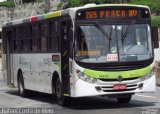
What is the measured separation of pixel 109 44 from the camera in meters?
16.4

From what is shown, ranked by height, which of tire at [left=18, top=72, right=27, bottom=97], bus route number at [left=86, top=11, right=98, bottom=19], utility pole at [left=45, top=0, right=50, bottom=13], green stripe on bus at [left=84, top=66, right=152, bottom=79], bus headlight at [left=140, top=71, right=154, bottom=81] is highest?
bus route number at [left=86, top=11, right=98, bottom=19]

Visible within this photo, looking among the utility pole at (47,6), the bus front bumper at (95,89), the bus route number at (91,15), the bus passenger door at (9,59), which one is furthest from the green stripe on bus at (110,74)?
the utility pole at (47,6)

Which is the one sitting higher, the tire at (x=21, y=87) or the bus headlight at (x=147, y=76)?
the bus headlight at (x=147, y=76)

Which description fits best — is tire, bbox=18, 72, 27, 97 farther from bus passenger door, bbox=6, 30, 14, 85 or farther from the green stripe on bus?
the green stripe on bus

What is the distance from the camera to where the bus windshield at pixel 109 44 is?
16.3 metres

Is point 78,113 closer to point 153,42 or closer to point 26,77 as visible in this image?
point 153,42

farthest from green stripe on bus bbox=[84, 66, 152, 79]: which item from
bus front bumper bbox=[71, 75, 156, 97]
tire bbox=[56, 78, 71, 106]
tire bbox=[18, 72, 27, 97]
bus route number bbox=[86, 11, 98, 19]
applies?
tire bbox=[18, 72, 27, 97]

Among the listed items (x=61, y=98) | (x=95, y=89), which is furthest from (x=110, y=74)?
(x=61, y=98)

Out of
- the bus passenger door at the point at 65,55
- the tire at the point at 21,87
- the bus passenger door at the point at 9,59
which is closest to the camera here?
the bus passenger door at the point at 65,55

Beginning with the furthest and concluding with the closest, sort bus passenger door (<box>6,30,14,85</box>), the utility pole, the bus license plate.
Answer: the utility pole → bus passenger door (<box>6,30,14,85</box>) → the bus license plate

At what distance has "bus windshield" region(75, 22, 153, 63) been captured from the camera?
16266mm

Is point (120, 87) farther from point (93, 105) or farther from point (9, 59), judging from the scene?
point (9, 59)

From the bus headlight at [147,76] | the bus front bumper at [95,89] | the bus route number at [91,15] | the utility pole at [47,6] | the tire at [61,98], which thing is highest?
the bus route number at [91,15]

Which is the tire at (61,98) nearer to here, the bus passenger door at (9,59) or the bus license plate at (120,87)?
the bus license plate at (120,87)
